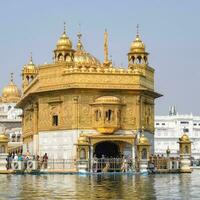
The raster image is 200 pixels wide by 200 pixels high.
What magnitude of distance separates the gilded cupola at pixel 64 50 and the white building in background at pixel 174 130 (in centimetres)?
6775

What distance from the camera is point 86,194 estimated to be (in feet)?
62.4

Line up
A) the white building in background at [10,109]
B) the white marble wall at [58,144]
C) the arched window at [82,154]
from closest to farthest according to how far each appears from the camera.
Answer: the arched window at [82,154]
the white marble wall at [58,144]
the white building in background at [10,109]

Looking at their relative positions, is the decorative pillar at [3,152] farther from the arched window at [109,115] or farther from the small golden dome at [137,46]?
the small golden dome at [137,46]

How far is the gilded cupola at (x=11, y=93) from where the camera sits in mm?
89188

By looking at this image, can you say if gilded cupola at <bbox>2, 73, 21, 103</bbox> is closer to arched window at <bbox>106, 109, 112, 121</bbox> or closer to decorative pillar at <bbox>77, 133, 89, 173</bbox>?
arched window at <bbox>106, 109, 112, 121</bbox>

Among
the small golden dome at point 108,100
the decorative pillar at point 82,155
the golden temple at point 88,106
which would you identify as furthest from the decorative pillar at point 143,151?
the decorative pillar at point 82,155

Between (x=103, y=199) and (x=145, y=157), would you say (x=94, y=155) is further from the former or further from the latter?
(x=103, y=199)

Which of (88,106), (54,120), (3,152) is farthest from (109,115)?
(3,152)

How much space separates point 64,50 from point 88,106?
4.41 meters

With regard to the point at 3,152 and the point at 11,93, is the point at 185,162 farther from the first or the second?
the point at 11,93

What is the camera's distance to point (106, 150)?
43312 millimetres

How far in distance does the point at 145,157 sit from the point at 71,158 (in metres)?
4.80


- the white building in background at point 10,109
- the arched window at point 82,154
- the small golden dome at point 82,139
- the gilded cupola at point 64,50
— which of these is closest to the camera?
the arched window at point 82,154

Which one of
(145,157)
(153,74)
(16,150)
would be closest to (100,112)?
(145,157)
